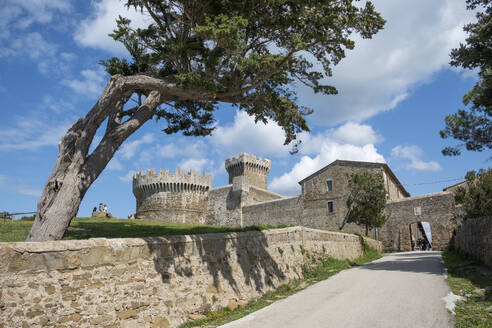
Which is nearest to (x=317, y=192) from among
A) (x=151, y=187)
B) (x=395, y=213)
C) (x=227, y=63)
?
(x=395, y=213)

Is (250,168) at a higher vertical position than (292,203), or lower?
higher

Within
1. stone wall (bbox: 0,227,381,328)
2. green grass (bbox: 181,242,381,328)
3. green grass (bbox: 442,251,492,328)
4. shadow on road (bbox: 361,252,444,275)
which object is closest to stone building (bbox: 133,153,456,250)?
shadow on road (bbox: 361,252,444,275)

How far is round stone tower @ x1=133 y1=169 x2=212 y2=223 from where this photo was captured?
42125 mm

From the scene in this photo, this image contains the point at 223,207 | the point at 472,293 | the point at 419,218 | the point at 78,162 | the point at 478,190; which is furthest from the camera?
the point at 223,207

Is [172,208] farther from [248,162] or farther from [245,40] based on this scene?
[245,40]

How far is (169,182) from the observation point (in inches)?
1679

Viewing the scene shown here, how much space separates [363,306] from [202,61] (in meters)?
7.86

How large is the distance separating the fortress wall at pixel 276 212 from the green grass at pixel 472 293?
81.0 ft

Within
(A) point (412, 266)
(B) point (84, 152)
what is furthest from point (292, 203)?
(B) point (84, 152)

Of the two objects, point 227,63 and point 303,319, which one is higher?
point 227,63

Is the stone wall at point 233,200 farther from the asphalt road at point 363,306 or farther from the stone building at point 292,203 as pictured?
the asphalt road at point 363,306

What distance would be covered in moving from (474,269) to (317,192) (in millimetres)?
24506

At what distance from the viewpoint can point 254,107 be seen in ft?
38.6

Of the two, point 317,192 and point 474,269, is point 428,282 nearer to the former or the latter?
point 474,269
